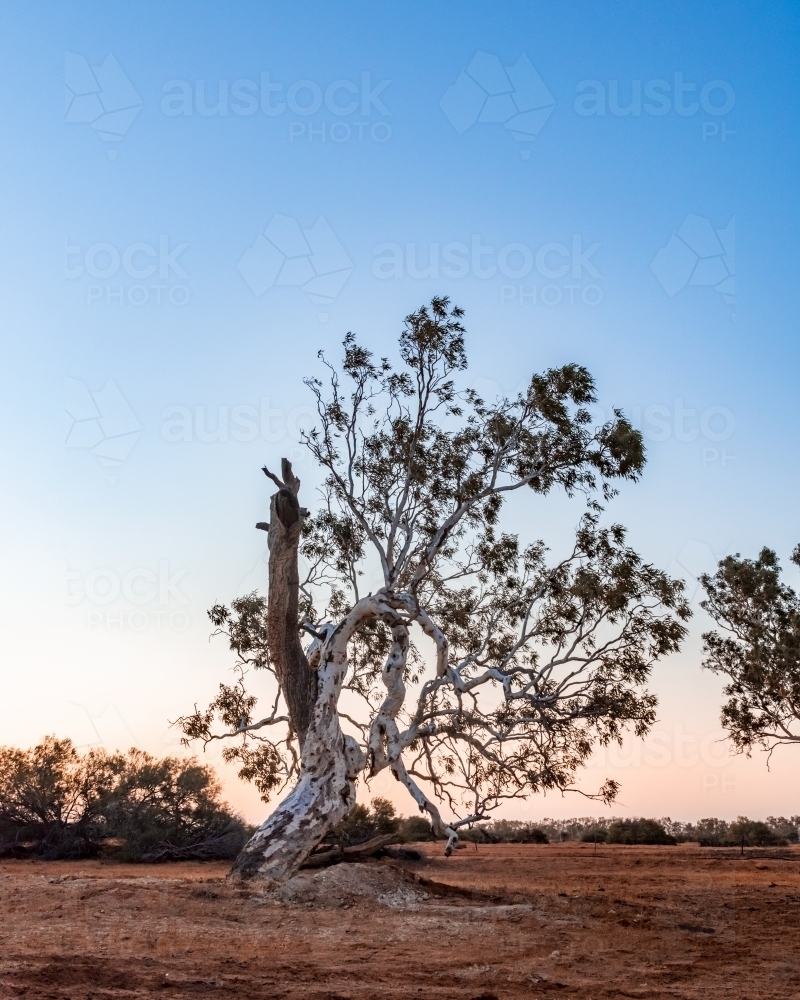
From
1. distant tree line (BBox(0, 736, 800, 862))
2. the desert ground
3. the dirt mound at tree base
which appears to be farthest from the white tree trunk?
distant tree line (BBox(0, 736, 800, 862))

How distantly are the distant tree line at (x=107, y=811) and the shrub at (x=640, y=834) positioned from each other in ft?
42.2

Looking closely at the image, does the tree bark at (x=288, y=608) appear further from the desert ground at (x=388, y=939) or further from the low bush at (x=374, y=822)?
the low bush at (x=374, y=822)

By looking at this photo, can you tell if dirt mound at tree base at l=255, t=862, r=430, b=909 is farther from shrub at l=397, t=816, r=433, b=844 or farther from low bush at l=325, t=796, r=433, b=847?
shrub at l=397, t=816, r=433, b=844

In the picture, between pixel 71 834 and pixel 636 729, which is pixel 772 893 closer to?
pixel 636 729

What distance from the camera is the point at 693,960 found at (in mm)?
7590

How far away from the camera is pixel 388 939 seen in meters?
8.08

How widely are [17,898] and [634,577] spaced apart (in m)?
9.58

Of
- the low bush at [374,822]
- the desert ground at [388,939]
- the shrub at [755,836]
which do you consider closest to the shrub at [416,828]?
the low bush at [374,822]

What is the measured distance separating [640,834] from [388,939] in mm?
22618

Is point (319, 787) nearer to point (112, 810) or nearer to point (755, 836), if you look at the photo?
point (112, 810)

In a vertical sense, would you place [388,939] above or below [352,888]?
below

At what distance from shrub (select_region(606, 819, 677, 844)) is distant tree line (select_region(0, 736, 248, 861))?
42.2 feet

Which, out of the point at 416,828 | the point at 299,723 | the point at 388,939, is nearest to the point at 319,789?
the point at 299,723

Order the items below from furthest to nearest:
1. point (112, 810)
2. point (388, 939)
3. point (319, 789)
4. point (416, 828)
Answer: point (416, 828)
point (112, 810)
point (319, 789)
point (388, 939)
